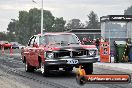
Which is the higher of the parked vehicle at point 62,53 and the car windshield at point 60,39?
the car windshield at point 60,39

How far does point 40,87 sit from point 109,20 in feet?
108

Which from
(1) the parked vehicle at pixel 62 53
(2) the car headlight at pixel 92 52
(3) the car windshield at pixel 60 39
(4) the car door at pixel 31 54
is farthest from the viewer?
(4) the car door at pixel 31 54

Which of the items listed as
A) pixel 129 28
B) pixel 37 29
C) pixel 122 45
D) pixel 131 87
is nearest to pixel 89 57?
pixel 131 87

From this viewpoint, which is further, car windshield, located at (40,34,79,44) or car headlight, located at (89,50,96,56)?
car windshield, located at (40,34,79,44)

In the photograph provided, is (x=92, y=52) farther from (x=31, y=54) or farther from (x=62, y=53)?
(x=31, y=54)

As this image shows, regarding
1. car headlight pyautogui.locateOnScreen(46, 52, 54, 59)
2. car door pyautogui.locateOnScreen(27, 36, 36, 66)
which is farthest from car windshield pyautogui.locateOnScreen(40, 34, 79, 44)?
car headlight pyautogui.locateOnScreen(46, 52, 54, 59)

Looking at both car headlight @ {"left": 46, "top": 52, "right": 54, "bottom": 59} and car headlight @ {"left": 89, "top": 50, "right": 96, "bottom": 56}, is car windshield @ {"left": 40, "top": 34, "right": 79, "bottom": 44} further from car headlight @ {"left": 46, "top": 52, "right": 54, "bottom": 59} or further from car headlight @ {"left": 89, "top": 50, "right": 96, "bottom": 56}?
car headlight @ {"left": 89, "top": 50, "right": 96, "bottom": 56}

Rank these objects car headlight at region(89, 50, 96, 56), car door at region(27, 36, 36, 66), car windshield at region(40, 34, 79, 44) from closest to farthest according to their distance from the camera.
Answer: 1. car headlight at region(89, 50, 96, 56)
2. car windshield at region(40, 34, 79, 44)
3. car door at region(27, 36, 36, 66)

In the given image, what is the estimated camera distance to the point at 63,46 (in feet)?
54.5

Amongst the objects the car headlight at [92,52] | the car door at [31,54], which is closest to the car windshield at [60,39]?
the car door at [31,54]

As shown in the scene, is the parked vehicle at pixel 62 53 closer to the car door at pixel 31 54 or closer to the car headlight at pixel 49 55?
the car headlight at pixel 49 55

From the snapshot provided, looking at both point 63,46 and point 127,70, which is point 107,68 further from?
point 63,46

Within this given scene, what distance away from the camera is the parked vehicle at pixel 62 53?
1634cm

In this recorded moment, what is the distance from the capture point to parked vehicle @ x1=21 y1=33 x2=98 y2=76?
53.6 ft
